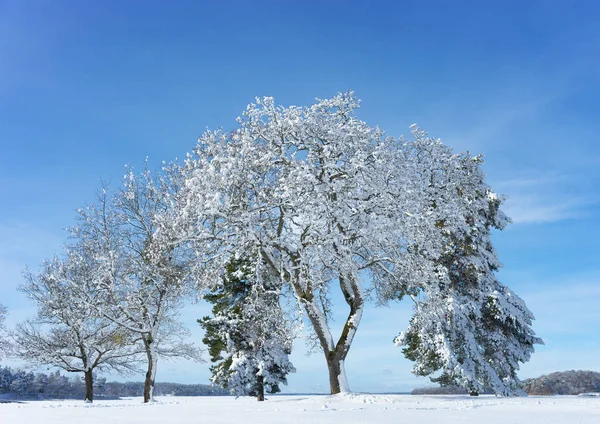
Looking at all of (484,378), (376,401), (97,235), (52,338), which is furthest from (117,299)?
(484,378)

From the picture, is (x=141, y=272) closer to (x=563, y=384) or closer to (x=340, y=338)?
(x=340, y=338)

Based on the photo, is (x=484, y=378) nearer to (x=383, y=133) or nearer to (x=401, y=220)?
(x=401, y=220)

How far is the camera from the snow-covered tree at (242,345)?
28.4 meters

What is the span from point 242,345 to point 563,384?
28329 millimetres

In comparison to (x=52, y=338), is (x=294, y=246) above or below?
above

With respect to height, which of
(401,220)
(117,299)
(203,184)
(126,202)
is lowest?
(117,299)

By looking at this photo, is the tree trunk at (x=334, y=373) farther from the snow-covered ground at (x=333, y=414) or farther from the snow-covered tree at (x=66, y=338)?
the snow-covered tree at (x=66, y=338)

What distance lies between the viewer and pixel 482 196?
29562mm

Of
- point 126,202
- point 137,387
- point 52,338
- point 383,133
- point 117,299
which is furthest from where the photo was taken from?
point 137,387

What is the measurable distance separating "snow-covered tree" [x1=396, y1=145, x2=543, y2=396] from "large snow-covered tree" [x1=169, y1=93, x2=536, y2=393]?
5.15 metres

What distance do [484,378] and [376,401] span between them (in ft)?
37.2

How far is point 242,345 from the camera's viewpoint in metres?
29.3

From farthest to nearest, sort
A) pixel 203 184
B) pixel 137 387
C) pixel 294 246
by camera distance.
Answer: pixel 137 387 → pixel 294 246 → pixel 203 184

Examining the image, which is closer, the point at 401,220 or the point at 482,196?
the point at 401,220
